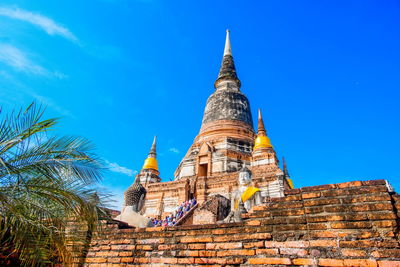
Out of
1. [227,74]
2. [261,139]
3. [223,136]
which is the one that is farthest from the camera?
[227,74]

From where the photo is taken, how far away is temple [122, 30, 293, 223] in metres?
17.0

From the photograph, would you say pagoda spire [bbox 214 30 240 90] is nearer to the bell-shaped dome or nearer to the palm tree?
the bell-shaped dome

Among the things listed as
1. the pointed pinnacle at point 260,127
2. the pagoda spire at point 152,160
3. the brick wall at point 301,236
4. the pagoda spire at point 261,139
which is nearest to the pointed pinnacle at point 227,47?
the pointed pinnacle at point 260,127

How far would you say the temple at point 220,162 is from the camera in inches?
671

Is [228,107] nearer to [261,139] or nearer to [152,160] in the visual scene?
[261,139]

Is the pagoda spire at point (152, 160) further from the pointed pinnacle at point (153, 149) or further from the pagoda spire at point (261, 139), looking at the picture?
the pagoda spire at point (261, 139)

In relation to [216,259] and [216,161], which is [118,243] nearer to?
[216,259]

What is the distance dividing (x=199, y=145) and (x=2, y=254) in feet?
57.7

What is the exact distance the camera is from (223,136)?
70.0 ft

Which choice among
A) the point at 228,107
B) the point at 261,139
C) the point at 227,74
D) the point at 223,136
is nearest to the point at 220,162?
the point at 223,136

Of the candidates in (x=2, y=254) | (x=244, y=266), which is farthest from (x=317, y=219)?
(x=2, y=254)

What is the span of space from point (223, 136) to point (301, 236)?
1807 cm

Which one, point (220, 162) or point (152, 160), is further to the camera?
point (152, 160)

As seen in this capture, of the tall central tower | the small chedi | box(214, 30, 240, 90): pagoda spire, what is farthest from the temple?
the small chedi
